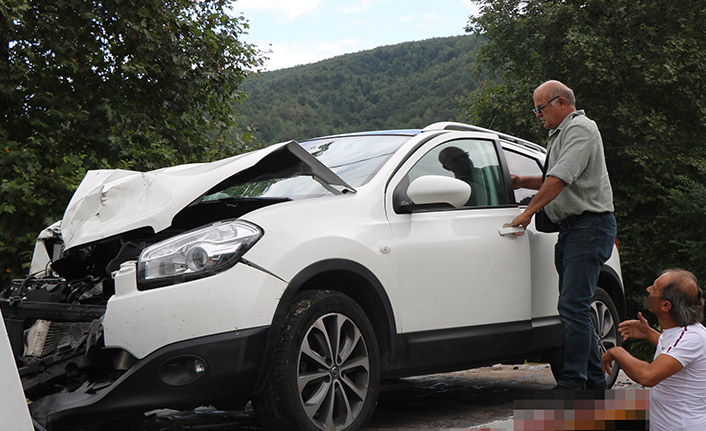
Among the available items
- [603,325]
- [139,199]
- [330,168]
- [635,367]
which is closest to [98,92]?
[330,168]

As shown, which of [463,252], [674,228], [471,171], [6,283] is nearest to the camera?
[463,252]

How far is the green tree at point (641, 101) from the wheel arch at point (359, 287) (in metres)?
22.9

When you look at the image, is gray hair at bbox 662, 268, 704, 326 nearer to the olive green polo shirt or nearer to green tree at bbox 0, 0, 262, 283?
the olive green polo shirt

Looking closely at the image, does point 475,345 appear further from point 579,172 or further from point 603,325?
point 603,325

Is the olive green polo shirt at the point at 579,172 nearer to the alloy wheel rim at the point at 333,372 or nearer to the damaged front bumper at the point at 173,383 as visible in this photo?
the alloy wheel rim at the point at 333,372

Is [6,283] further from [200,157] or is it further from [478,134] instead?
[478,134]

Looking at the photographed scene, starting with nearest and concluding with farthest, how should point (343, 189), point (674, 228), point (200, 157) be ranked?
point (343, 189)
point (200, 157)
point (674, 228)

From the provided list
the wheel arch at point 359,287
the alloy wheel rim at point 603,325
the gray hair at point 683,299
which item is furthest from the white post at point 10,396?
the alloy wheel rim at point 603,325

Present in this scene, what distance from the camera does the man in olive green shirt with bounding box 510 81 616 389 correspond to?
4.73 meters

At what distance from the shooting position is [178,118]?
14.7 m

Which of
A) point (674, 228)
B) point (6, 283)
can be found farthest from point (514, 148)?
point (674, 228)

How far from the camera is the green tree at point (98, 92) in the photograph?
426 inches

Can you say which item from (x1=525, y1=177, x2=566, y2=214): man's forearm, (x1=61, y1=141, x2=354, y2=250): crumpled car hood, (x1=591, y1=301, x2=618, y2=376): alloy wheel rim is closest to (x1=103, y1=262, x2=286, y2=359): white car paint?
(x1=61, y1=141, x2=354, y2=250): crumpled car hood

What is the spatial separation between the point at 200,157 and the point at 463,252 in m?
10.4
